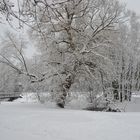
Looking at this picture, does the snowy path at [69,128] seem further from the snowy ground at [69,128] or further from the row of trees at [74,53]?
the row of trees at [74,53]

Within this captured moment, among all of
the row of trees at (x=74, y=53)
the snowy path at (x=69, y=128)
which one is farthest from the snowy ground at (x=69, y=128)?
the row of trees at (x=74, y=53)

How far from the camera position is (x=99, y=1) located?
655 inches

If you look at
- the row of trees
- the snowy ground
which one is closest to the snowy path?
the snowy ground

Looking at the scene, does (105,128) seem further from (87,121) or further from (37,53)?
(37,53)

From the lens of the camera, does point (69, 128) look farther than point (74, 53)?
No

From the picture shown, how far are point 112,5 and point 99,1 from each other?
1448 millimetres

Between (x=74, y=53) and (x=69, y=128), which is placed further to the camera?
(x=74, y=53)

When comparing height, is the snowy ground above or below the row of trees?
below

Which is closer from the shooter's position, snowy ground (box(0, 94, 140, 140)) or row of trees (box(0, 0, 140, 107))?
snowy ground (box(0, 94, 140, 140))

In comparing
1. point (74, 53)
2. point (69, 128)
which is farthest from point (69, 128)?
point (74, 53)

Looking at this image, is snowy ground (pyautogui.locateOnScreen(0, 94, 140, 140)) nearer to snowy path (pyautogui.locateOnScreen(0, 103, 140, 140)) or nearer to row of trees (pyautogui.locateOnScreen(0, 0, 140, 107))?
snowy path (pyautogui.locateOnScreen(0, 103, 140, 140))

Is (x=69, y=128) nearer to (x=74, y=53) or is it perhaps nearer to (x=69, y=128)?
(x=69, y=128)

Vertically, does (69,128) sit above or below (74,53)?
below

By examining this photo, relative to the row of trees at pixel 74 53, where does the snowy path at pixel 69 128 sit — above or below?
below
